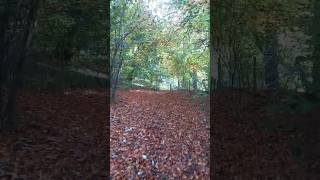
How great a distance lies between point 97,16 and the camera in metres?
5.77

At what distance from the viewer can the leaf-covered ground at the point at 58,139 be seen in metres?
4.63

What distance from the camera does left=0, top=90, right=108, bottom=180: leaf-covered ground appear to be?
4633 millimetres

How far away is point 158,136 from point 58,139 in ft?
3.60

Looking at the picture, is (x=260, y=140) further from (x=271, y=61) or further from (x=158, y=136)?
(x=158, y=136)

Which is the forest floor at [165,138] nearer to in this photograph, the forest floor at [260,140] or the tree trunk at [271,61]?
the forest floor at [260,140]

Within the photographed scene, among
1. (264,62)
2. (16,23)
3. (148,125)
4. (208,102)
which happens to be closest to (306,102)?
(264,62)

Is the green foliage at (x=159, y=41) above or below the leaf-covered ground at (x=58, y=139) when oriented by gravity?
above

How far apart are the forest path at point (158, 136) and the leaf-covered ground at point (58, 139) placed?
0.82 ft

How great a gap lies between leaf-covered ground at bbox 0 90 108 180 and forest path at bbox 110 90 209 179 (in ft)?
0.82

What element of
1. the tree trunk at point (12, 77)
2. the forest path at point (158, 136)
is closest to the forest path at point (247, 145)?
the forest path at point (158, 136)

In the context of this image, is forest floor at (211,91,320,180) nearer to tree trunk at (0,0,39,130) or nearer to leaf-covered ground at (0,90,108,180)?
leaf-covered ground at (0,90,108,180)

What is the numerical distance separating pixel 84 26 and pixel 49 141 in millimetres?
1560

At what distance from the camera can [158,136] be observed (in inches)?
204

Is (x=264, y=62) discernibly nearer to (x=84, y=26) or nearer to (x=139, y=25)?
(x=139, y=25)
